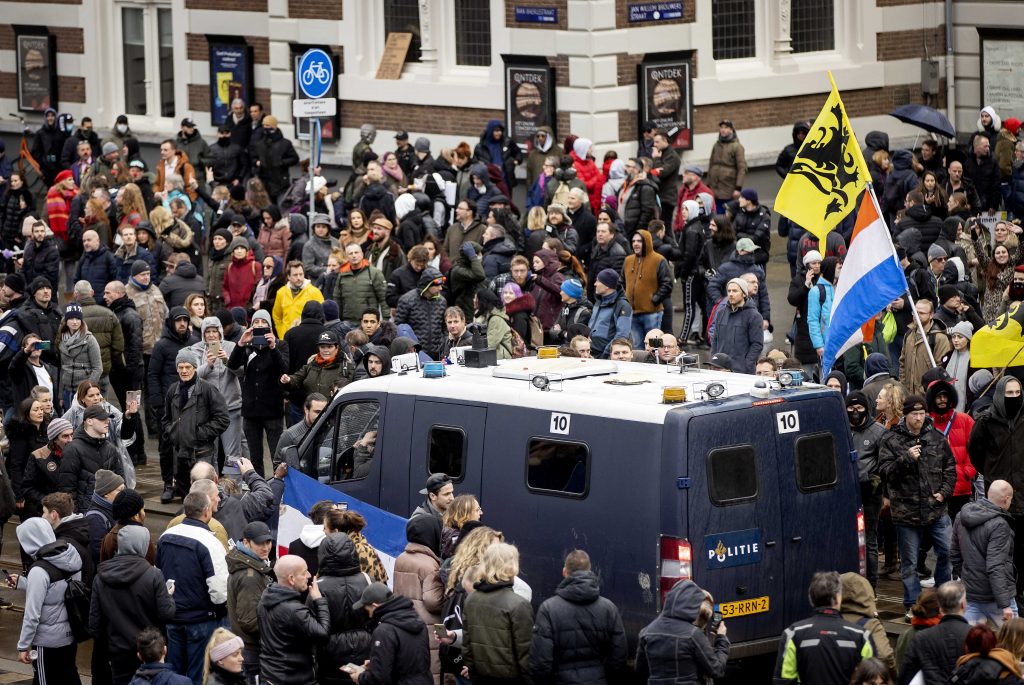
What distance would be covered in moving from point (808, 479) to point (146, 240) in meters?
11.0

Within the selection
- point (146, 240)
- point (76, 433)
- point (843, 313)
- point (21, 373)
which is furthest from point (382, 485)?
point (146, 240)

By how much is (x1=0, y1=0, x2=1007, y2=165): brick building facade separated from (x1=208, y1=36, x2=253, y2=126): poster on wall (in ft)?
0.36

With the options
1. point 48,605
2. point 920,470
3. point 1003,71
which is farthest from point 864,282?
point 1003,71

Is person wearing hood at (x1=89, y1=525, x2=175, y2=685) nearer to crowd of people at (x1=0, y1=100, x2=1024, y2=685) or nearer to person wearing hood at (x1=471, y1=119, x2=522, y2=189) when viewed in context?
crowd of people at (x1=0, y1=100, x2=1024, y2=685)

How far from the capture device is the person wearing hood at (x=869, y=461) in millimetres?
13305

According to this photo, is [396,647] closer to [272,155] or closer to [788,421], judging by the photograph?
[788,421]

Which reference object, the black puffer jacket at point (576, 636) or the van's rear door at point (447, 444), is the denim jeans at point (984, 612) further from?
the van's rear door at point (447, 444)

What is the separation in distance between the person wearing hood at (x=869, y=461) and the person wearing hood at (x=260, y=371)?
5543 millimetres

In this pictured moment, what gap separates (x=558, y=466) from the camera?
A: 11.6m

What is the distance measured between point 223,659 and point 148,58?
2334 cm

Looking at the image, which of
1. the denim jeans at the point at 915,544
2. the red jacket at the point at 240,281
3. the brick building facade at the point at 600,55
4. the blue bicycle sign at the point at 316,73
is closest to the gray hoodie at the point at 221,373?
the red jacket at the point at 240,281

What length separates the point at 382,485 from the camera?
12.7 m

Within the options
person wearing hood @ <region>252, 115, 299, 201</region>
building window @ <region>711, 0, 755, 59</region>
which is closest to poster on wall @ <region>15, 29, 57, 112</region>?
person wearing hood @ <region>252, 115, 299, 201</region>

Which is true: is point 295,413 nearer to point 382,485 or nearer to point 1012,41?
point 382,485
